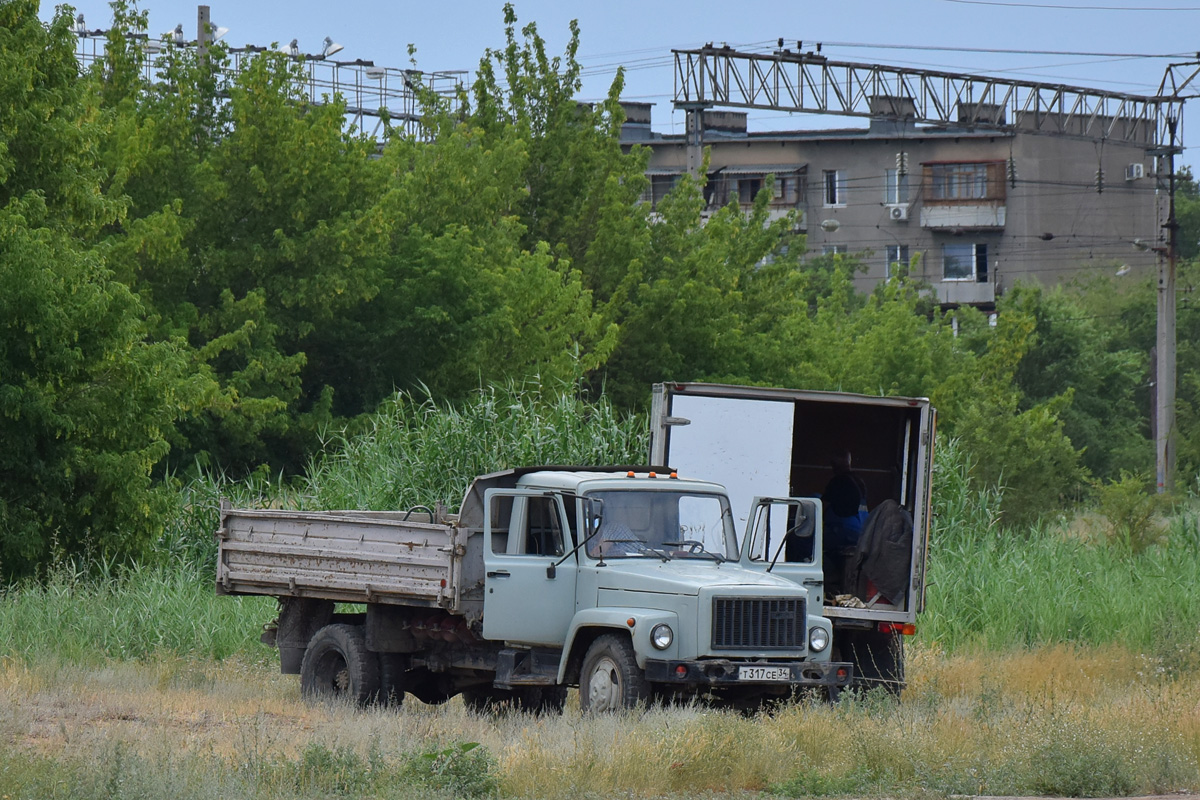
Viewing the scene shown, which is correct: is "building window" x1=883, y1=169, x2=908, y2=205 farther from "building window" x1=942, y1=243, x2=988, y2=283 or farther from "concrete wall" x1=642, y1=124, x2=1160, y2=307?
"building window" x1=942, y1=243, x2=988, y2=283

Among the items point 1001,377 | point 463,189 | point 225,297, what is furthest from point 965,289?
point 225,297

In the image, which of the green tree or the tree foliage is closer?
the green tree

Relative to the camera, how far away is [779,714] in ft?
38.0

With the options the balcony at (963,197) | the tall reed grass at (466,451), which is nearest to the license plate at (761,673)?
the tall reed grass at (466,451)

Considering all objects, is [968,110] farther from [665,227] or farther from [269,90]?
[269,90]

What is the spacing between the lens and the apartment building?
72688 millimetres

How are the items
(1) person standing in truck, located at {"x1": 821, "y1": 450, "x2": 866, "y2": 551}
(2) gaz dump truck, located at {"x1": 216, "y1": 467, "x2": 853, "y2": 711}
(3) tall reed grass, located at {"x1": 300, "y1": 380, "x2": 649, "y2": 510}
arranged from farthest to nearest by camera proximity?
(3) tall reed grass, located at {"x1": 300, "y1": 380, "x2": 649, "y2": 510} → (1) person standing in truck, located at {"x1": 821, "y1": 450, "x2": 866, "y2": 551} → (2) gaz dump truck, located at {"x1": 216, "y1": 467, "x2": 853, "y2": 711}

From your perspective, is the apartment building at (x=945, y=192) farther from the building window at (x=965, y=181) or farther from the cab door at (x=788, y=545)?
the cab door at (x=788, y=545)

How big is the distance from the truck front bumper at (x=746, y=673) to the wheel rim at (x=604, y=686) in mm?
309

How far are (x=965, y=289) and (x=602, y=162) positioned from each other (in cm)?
4312

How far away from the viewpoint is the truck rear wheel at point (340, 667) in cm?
1403

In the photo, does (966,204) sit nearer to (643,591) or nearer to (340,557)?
(340,557)

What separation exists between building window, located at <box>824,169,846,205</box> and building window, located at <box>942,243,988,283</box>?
17.0 feet

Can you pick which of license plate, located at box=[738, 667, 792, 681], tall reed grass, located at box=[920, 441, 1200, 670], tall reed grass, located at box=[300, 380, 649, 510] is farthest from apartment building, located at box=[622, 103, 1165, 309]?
license plate, located at box=[738, 667, 792, 681]
